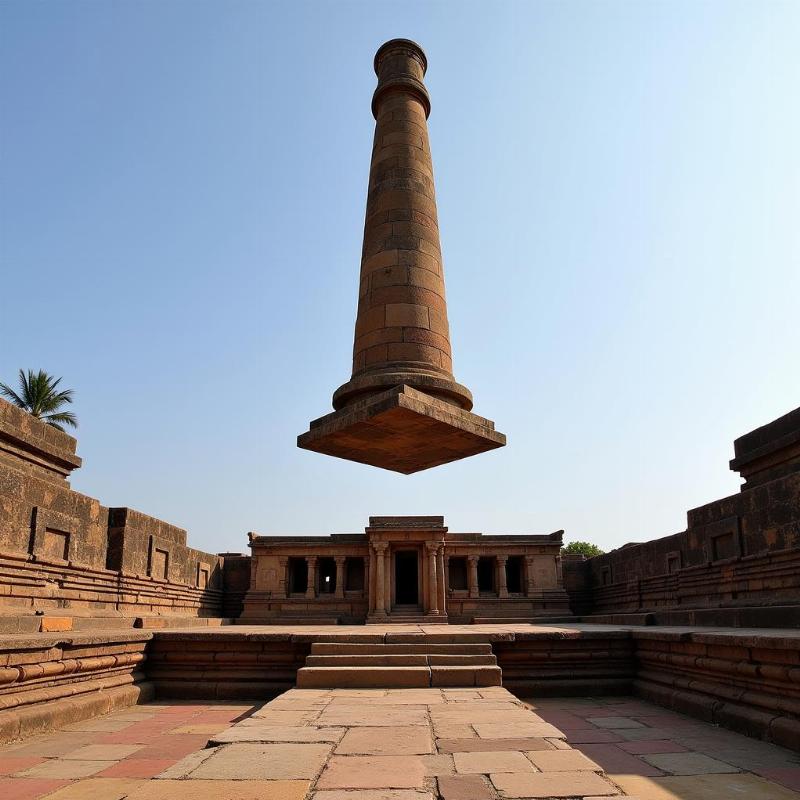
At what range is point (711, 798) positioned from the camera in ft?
12.1

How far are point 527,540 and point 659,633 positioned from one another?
54.2 ft

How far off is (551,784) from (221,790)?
155 cm

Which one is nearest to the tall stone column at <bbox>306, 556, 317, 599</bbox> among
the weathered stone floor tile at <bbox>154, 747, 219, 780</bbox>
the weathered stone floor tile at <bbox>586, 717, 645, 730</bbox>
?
the weathered stone floor tile at <bbox>586, 717, 645, 730</bbox>

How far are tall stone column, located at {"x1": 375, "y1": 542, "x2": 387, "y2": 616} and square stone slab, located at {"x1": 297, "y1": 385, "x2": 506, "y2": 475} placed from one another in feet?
43.8

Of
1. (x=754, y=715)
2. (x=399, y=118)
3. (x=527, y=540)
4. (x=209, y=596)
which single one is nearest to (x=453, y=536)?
(x=527, y=540)

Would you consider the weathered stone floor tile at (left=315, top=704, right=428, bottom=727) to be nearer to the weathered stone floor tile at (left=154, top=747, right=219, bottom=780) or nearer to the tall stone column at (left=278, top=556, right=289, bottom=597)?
the weathered stone floor tile at (left=154, top=747, right=219, bottom=780)

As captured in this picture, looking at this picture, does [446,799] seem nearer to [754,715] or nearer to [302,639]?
[754,715]

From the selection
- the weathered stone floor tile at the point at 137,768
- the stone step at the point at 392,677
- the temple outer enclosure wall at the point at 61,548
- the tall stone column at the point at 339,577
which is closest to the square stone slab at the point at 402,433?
the stone step at the point at 392,677

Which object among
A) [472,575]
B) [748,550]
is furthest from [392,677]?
[472,575]

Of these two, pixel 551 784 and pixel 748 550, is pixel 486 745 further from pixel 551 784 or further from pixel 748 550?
pixel 748 550

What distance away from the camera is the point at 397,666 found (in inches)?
276

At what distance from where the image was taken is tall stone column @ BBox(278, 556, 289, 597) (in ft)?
75.7

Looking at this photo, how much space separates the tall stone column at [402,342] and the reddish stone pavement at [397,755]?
126 inches

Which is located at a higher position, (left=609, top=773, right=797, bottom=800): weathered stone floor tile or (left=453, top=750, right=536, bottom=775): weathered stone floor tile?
(left=453, top=750, right=536, bottom=775): weathered stone floor tile
